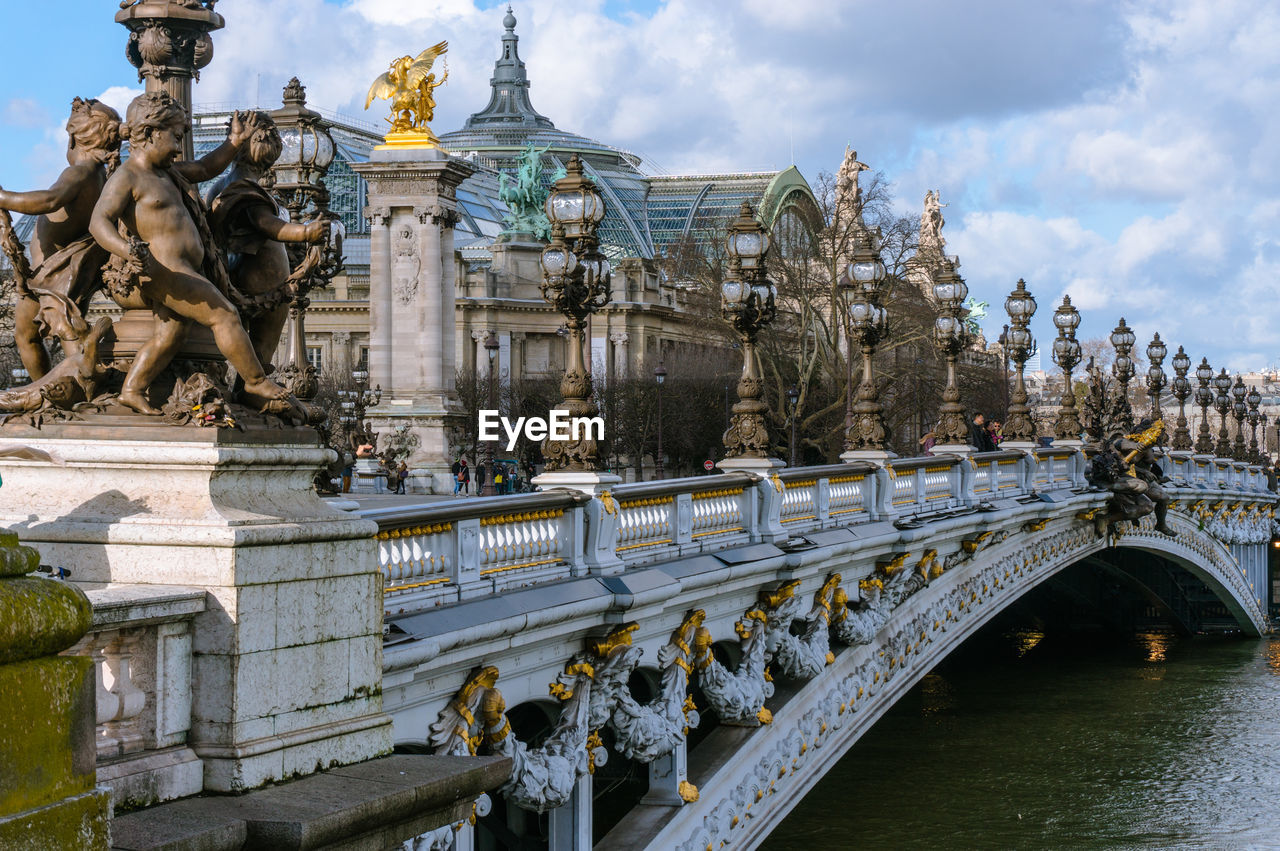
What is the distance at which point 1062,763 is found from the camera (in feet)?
105

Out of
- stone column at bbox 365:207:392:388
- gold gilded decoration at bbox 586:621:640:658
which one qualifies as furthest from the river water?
stone column at bbox 365:207:392:388

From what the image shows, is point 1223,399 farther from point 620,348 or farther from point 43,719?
point 43,719

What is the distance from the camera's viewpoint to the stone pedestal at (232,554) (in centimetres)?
745

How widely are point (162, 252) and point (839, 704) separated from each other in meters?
Answer: 13.6

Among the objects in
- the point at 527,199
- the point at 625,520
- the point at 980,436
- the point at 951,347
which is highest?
the point at 527,199

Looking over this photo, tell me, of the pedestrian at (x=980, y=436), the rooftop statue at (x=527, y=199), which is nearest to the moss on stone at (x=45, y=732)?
the pedestrian at (x=980, y=436)

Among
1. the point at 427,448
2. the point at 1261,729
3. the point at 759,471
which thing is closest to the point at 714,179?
the point at 427,448

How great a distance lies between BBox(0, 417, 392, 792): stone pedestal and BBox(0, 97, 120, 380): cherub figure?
1.85 feet

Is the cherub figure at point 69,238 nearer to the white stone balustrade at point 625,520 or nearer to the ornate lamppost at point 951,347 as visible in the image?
the white stone balustrade at point 625,520

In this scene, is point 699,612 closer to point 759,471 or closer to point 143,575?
point 759,471

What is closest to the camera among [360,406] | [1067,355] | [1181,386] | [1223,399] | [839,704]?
[839,704]

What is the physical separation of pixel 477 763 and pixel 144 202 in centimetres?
301

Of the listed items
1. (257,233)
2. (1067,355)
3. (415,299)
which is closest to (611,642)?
(257,233)

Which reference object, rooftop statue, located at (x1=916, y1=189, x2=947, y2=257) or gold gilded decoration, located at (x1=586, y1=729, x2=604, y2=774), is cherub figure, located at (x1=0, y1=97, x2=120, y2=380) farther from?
rooftop statue, located at (x1=916, y1=189, x2=947, y2=257)
